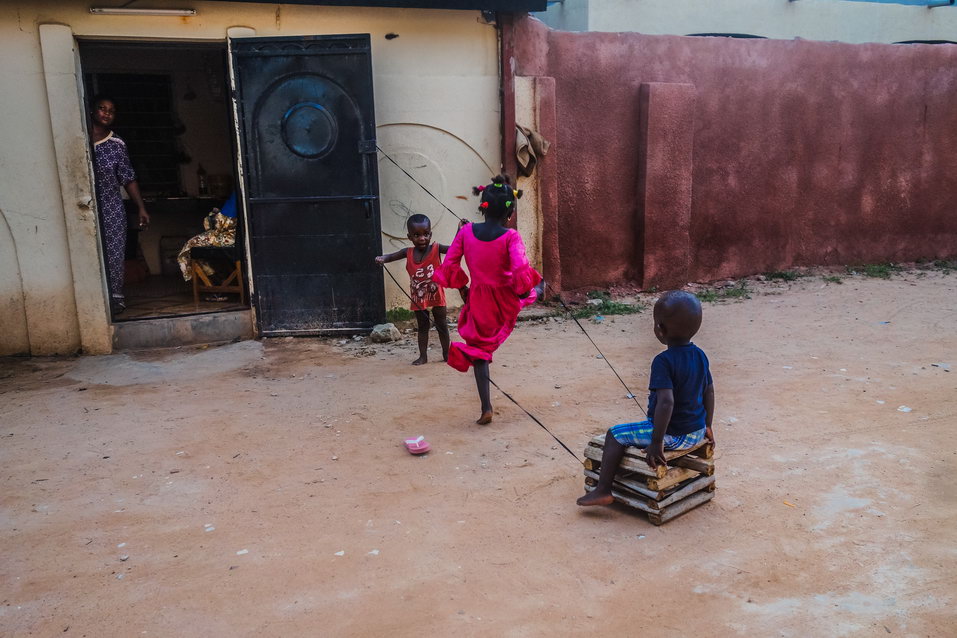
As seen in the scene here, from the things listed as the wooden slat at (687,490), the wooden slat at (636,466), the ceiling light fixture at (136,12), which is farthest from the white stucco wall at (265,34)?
the wooden slat at (687,490)

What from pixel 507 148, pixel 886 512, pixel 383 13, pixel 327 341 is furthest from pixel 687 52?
pixel 886 512

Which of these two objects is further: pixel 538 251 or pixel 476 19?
pixel 538 251

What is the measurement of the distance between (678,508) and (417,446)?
1.48 metres

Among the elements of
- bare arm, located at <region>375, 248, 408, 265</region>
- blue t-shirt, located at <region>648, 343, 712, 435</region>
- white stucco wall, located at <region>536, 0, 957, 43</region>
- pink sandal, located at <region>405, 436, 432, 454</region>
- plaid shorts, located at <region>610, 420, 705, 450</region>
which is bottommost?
pink sandal, located at <region>405, 436, 432, 454</region>

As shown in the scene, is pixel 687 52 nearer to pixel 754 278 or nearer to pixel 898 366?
pixel 754 278

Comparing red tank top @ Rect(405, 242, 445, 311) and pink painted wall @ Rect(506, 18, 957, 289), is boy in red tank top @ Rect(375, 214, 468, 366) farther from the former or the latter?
pink painted wall @ Rect(506, 18, 957, 289)

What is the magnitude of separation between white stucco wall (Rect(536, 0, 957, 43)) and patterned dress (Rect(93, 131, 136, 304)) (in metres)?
7.78

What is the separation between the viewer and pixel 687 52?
841cm

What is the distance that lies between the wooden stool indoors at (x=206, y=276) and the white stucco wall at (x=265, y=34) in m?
1.20

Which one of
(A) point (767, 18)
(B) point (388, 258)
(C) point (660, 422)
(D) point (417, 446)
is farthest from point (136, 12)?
(A) point (767, 18)

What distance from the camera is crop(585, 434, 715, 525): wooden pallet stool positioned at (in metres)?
3.20

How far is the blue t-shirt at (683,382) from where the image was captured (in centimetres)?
309

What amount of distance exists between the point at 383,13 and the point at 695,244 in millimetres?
4342


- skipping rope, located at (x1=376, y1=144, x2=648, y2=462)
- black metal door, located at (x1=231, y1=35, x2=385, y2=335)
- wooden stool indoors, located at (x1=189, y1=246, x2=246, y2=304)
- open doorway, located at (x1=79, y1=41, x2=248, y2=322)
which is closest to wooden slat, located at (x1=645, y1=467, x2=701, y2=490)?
skipping rope, located at (x1=376, y1=144, x2=648, y2=462)
